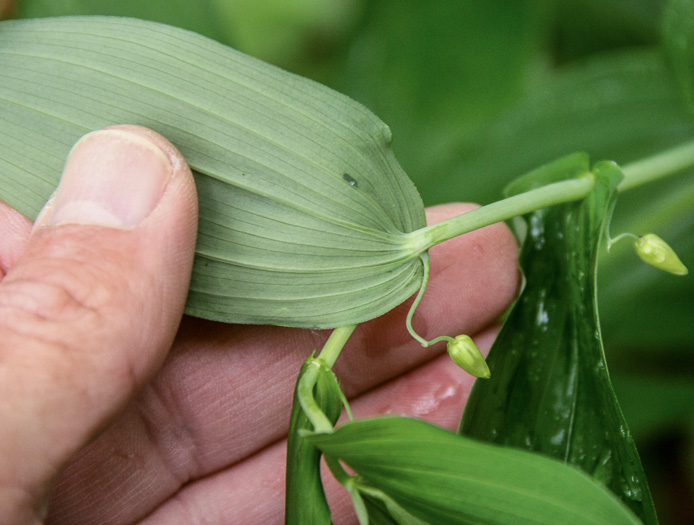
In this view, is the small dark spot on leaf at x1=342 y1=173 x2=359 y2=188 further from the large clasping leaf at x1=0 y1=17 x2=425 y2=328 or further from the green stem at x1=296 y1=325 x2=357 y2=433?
the green stem at x1=296 y1=325 x2=357 y2=433

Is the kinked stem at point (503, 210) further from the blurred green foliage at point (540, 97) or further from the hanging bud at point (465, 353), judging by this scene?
the blurred green foliage at point (540, 97)

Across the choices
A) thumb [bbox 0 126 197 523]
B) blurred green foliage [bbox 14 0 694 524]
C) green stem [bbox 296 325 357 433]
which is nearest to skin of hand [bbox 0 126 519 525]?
thumb [bbox 0 126 197 523]

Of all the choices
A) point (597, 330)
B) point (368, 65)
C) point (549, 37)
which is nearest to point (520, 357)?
point (597, 330)

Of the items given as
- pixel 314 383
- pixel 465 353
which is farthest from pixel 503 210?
pixel 314 383

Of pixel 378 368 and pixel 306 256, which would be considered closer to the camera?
pixel 306 256

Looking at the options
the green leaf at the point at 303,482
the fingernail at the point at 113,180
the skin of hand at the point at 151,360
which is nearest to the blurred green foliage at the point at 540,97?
the skin of hand at the point at 151,360

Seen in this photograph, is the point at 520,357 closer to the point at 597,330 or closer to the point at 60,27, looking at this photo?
the point at 597,330

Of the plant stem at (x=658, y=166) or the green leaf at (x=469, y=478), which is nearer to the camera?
the green leaf at (x=469, y=478)
